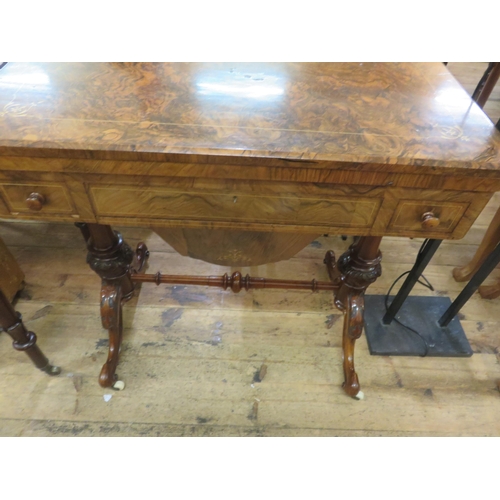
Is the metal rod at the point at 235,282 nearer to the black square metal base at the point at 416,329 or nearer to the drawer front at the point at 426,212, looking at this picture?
the black square metal base at the point at 416,329

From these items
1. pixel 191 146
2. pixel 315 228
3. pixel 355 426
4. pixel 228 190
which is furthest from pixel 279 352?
pixel 191 146

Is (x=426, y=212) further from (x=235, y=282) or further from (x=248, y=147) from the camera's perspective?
(x=235, y=282)

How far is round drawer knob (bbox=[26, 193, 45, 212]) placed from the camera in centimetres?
88

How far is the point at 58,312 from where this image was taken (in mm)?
1604

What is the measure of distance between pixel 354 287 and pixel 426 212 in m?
0.49

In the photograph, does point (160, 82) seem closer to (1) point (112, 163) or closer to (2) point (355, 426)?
(1) point (112, 163)

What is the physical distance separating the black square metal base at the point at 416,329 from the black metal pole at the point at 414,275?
55 mm

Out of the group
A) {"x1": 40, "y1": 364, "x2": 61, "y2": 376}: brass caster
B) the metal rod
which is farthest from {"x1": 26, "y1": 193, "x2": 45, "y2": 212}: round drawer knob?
{"x1": 40, "y1": 364, "x2": 61, "y2": 376}: brass caster

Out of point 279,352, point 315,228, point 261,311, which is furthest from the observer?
point 261,311

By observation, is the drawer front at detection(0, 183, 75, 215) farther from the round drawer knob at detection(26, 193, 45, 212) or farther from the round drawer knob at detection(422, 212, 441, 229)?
the round drawer knob at detection(422, 212, 441, 229)

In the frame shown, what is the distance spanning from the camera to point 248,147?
795 millimetres

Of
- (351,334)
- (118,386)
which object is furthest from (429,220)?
(118,386)

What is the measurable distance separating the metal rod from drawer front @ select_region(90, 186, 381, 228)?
51 centimetres

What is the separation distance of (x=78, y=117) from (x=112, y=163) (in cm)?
16
